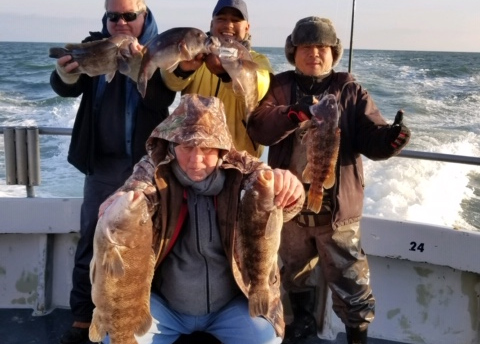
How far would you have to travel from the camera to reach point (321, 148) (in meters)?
3.34

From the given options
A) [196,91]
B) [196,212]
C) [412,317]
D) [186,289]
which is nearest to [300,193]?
[196,212]

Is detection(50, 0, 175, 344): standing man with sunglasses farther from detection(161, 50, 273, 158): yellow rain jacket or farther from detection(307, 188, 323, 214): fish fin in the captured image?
detection(307, 188, 323, 214): fish fin

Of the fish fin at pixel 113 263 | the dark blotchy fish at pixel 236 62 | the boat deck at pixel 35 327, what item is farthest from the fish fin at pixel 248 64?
the boat deck at pixel 35 327

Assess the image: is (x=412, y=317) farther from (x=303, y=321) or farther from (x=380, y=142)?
(x=380, y=142)

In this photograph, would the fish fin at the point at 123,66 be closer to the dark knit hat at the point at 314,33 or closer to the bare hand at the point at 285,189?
the dark knit hat at the point at 314,33

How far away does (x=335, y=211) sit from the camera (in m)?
3.53

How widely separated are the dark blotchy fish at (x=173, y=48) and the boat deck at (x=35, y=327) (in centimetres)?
216

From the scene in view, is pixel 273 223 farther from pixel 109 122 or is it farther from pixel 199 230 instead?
pixel 109 122

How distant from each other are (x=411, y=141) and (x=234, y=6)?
1191cm

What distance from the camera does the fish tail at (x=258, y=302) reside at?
272 cm

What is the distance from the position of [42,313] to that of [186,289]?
2.07 m

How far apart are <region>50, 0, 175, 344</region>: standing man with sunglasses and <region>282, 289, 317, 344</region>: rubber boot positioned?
4.92ft

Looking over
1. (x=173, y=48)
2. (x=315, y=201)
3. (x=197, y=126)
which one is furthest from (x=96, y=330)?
(x=173, y=48)

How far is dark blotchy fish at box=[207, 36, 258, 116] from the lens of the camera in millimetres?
3303
